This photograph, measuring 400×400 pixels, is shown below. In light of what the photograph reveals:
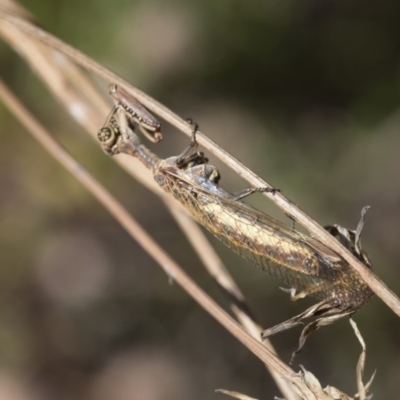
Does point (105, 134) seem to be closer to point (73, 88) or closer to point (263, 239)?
point (73, 88)

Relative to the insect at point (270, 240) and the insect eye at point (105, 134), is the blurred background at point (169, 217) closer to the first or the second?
the insect at point (270, 240)

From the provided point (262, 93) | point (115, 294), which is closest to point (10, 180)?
point (115, 294)

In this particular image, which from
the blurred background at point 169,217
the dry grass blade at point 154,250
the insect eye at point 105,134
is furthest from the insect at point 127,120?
the blurred background at point 169,217

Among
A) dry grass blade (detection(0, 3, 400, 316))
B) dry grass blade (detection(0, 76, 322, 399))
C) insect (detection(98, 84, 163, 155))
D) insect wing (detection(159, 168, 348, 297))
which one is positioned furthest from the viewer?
insect (detection(98, 84, 163, 155))

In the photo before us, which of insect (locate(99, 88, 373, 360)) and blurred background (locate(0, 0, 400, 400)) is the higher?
blurred background (locate(0, 0, 400, 400))

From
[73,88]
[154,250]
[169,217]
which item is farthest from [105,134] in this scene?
[169,217]

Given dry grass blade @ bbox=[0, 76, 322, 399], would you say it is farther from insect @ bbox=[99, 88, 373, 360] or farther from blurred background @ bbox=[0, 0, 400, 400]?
blurred background @ bbox=[0, 0, 400, 400]

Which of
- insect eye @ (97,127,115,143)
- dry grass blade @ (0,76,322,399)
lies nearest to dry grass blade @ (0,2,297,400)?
insect eye @ (97,127,115,143)
